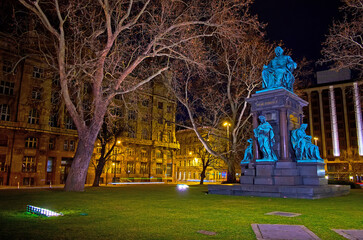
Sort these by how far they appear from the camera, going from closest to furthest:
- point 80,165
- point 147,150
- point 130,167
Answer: point 80,165
point 130,167
point 147,150

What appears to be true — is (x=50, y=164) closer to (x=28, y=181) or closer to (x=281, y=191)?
(x=28, y=181)

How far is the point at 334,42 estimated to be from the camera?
733 inches

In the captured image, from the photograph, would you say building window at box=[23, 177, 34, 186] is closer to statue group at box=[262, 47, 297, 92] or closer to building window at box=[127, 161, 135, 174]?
building window at box=[127, 161, 135, 174]

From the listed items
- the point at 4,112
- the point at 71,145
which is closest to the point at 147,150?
the point at 71,145

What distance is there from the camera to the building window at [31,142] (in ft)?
134

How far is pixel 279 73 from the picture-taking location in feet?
55.0

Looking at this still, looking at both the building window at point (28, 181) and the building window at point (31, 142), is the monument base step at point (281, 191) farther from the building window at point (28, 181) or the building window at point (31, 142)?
the building window at point (31, 142)

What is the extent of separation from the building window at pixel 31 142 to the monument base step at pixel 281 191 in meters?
33.6

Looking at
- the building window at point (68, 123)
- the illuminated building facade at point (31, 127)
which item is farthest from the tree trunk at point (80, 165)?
the building window at point (68, 123)

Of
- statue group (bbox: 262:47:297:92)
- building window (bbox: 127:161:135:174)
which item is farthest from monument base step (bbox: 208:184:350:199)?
building window (bbox: 127:161:135:174)

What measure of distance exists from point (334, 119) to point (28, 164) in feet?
271

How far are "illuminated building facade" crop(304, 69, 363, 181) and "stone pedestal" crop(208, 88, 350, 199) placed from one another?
7532 centimetres

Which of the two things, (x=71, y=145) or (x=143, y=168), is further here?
(x=143, y=168)

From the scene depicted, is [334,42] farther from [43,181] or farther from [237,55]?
[43,181]
